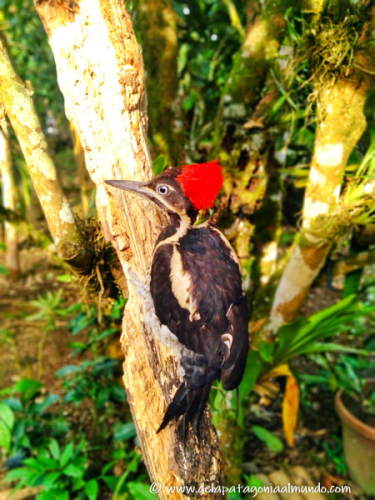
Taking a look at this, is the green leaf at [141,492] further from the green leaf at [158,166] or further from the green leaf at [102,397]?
the green leaf at [158,166]

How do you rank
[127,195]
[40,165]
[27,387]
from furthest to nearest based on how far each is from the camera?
[27,387] → [40,165] → [127,195]

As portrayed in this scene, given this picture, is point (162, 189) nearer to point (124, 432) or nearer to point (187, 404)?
point (187, 404)

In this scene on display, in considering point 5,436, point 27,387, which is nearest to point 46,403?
point 27,387

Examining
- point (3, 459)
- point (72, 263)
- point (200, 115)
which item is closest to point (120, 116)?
point (72, 263)

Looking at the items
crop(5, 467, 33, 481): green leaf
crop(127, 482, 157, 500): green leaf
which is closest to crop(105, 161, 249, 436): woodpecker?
crop(127, 482, 157, 500): green leaf

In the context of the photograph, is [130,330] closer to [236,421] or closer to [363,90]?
[236,421]
